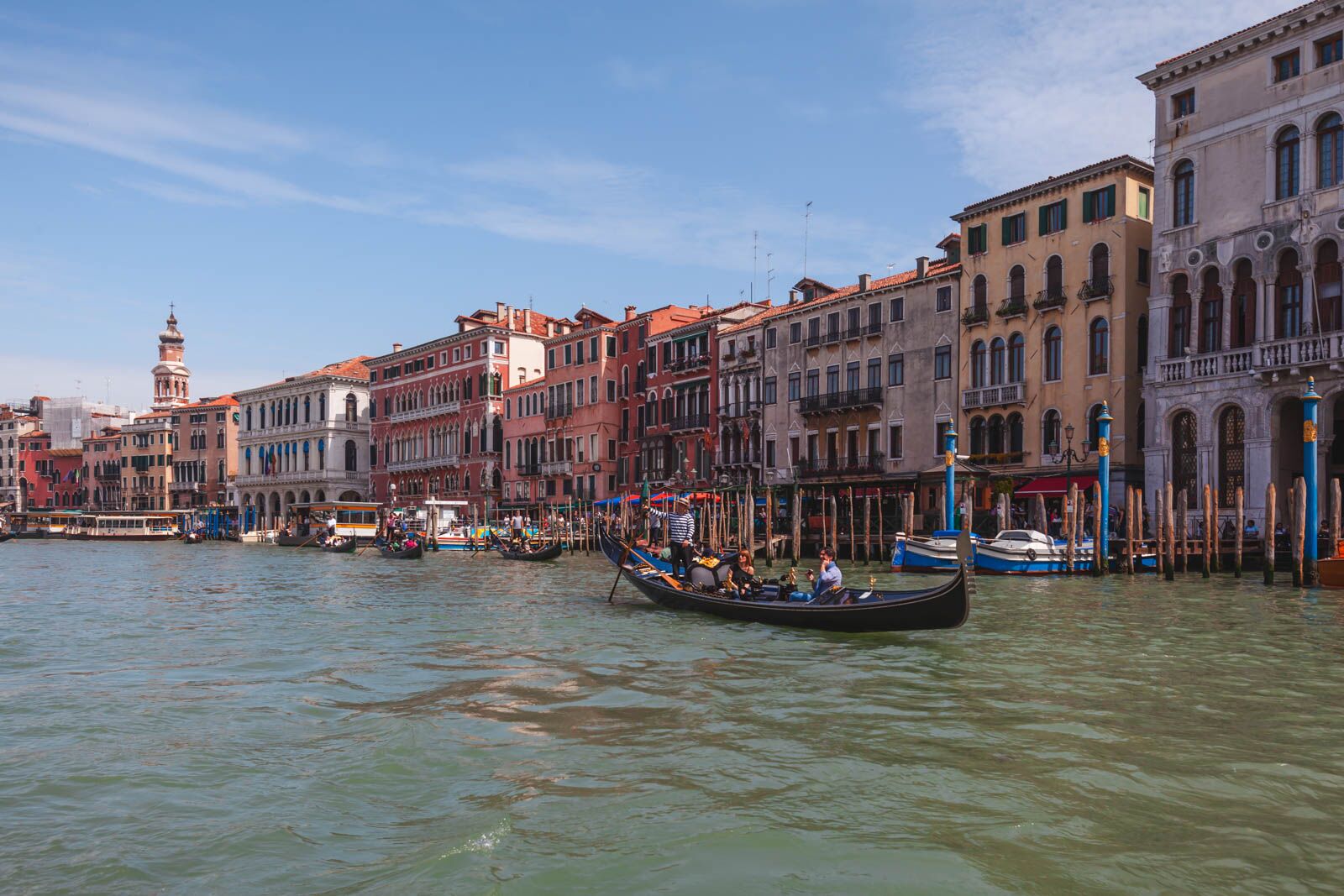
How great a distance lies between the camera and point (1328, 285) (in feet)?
75.0

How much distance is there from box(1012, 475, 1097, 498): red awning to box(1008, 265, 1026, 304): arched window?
16.6 ft

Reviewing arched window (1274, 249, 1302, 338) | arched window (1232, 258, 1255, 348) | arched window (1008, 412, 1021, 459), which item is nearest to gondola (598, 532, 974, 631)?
arched window (1274, 249, 1302, 338)

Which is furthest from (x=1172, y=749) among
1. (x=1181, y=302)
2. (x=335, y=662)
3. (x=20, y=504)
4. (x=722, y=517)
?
(x=20, y=504)

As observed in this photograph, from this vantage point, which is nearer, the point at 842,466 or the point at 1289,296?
the point at 1289,296

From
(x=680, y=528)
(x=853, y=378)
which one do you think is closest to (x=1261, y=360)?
(x=853, y=378)

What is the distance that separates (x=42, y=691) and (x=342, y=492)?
54969 millimetres

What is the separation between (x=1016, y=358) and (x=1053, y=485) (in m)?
4.10

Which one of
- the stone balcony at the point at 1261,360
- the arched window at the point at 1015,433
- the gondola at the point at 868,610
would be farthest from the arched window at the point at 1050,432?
the gondola at the point at 868,610

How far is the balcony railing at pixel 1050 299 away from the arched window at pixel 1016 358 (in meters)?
1.08

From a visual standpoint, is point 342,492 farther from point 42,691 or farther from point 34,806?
point 34,806

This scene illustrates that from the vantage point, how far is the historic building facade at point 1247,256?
2286 centimetres

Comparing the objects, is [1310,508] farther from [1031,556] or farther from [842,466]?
[842,466]

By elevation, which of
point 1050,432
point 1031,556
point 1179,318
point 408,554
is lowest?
point 408,554

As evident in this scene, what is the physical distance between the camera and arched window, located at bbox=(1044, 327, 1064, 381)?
2811 cm
